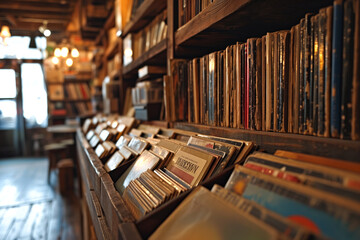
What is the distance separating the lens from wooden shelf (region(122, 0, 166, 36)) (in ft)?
5.93

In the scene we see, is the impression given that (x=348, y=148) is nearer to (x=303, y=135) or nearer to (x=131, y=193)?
(x=303, y=135)

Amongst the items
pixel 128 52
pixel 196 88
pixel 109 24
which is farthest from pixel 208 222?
pixel 109 24

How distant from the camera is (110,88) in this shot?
3.20 metres

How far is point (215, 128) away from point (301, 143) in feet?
1.32

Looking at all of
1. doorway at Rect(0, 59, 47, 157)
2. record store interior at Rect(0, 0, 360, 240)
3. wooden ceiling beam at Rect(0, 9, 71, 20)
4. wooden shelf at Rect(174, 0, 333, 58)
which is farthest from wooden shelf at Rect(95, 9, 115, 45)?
doorway at Rect(0, 59, 47, 157)

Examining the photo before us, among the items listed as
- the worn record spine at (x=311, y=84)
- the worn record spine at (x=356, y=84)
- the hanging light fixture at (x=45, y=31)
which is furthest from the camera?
the hanging light fixture at (x=45, y=31)

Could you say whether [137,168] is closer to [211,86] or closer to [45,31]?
[211,86]

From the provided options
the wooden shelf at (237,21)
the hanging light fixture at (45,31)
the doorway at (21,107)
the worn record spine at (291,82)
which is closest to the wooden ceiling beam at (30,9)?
the hanging light fixture at (45,31)

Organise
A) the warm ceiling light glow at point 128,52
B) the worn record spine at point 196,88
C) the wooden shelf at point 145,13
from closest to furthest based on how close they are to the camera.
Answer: the worn record spine at point 196,88, the wooden shelf at point 145,13, the warm ceiling light glow at point 128,52

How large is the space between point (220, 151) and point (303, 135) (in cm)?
22

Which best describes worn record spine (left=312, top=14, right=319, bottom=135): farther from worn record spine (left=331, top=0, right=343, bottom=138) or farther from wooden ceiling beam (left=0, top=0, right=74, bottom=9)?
wooden ceiling beam (left=0, top=0, right=74, bottom=9)

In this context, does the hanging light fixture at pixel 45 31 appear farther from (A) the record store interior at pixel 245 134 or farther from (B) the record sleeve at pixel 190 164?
(B) the record sleeve at pixel 190 164

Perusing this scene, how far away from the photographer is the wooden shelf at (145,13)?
1806 millimetres

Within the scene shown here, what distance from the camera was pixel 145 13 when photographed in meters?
1.97
